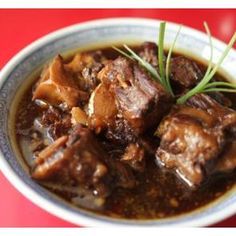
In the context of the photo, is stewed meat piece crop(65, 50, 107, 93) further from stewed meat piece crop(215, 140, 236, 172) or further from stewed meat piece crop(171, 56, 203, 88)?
stewed meat piece crop(215, 140, 236, 172)

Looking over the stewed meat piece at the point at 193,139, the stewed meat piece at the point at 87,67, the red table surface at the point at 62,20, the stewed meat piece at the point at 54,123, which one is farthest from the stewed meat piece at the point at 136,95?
the red table surface at the point at 62,20

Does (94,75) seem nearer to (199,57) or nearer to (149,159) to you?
(149,159)

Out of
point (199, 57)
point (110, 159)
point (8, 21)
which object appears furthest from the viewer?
point (8, 21)

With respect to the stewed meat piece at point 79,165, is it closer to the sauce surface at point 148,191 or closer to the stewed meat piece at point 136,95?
the sauce surface at point 148,191

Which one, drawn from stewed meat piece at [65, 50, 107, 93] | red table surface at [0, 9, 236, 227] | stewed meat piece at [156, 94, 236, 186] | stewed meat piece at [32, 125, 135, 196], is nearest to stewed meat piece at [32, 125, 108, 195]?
stewed meat piece at [32, 125, 135, 196]
